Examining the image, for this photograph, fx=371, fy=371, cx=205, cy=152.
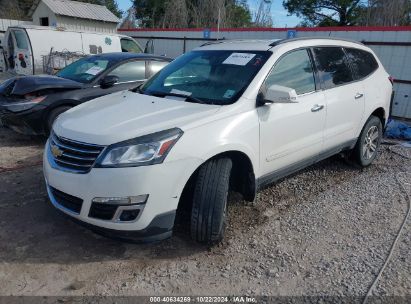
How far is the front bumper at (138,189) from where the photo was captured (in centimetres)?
273

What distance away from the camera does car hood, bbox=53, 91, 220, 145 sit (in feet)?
9.43

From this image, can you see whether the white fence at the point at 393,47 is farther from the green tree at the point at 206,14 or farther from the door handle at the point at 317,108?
the green tree at the point at 206,14

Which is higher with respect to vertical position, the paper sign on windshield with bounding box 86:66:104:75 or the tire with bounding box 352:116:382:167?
the paper sign on windshield with bounding box 86:66:104:75

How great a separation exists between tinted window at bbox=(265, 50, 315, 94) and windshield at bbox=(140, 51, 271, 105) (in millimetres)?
176

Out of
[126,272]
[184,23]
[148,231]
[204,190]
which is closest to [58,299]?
[126,272]

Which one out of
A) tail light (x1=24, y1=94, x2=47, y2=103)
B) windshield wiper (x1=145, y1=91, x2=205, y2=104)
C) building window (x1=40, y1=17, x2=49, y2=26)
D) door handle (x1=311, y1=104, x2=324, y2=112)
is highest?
building window (x1=40, y1=17, x2=49, y2=26)

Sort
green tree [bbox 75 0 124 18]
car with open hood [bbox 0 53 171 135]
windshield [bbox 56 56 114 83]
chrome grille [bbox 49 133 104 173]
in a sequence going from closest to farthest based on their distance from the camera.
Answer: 1. chrome grille [bbox 49 133 104 173]
2. car with open hood [bbox 0 53 171 135]
3. windshield [bbox 56 56 114 83]
4. green tree [bbox 75 0 124 18]

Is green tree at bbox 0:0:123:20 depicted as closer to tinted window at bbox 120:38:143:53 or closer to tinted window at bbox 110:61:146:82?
tinted window at bbox 120:38:143:53

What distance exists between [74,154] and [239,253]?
5.30 ft

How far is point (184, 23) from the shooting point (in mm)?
24312

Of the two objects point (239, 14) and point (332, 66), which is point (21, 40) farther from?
point (239, 14)

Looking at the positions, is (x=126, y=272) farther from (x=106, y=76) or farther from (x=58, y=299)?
(x=106, y=76)

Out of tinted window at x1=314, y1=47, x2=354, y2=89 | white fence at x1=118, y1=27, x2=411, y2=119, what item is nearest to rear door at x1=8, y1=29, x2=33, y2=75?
white fence at x1=118, y1=27, x2=411, y2=119

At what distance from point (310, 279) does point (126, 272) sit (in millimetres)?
1446
